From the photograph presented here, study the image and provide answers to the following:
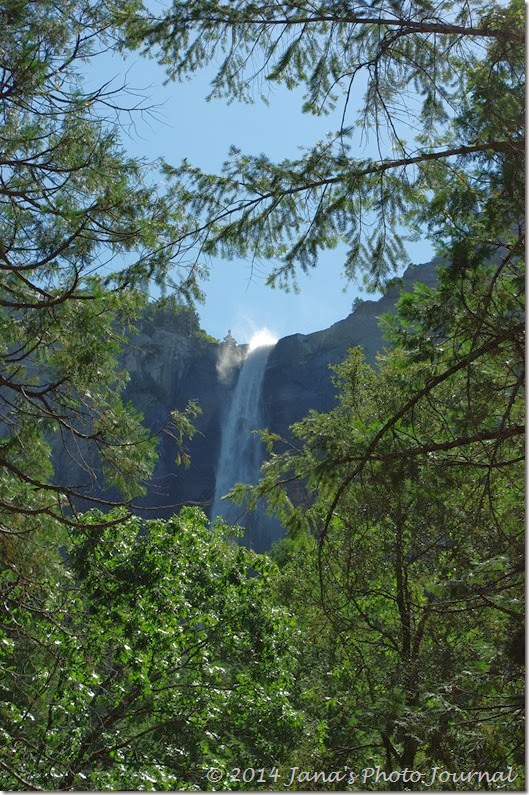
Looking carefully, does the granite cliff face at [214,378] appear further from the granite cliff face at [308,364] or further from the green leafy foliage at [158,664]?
the green leafy foliage at [158,664]

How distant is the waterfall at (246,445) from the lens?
1152 inches

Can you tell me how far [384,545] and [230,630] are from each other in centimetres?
195

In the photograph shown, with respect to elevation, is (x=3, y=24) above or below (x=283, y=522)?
above

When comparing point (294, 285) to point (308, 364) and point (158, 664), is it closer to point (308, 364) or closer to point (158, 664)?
point (158, 664)

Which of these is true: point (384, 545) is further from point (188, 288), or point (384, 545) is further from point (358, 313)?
point (358, 313)

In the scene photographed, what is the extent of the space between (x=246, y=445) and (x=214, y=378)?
5231mm

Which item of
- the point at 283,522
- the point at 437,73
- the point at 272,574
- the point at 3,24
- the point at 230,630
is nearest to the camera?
the point at 3,24

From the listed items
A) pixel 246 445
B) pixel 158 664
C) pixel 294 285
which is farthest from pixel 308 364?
pixel 294 285

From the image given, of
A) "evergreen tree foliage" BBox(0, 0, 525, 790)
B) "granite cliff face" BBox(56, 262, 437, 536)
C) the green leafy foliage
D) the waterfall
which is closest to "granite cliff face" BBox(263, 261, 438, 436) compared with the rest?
"granite cliff face" BBox(56, 262, 437, 536)

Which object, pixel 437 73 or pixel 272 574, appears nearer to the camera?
pixel 437 73

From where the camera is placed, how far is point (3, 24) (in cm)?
339

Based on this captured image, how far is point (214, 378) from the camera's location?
34.8 meters

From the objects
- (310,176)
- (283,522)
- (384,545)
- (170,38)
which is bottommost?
(283,522)

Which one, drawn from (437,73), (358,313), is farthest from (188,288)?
(358,313)
